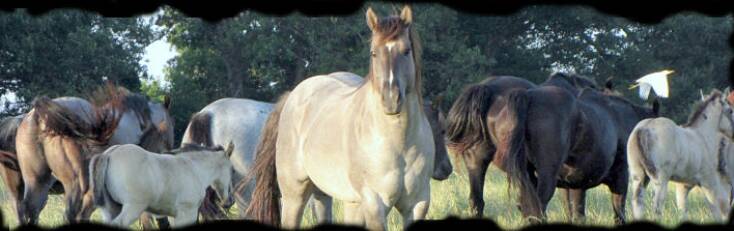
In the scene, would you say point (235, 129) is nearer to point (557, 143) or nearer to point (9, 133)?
point (9, 133)

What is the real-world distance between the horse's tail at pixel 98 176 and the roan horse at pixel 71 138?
0.42m

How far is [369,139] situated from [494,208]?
260 inches

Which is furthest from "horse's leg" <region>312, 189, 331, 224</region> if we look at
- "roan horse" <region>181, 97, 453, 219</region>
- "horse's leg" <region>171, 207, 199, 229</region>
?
"roan horse" <region>181, 97, 453, 219</region>

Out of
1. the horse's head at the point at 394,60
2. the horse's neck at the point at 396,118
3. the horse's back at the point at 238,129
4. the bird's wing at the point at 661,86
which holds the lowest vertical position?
the horse's back at the point at 238,129

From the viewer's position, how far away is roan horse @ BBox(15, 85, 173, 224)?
895 cm

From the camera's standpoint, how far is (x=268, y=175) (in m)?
7.51

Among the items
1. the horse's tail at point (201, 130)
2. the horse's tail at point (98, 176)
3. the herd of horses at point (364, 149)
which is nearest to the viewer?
the herd of horses at point (364, 149)

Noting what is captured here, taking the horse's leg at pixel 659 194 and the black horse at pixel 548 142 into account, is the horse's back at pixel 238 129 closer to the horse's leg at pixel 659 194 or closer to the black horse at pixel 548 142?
the black horse at pixel 548 142

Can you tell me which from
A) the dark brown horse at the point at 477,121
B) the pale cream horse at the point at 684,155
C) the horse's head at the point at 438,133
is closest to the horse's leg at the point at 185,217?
the horse's head at the point at 438,133

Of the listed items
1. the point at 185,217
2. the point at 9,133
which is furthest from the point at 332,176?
the point at 9,133

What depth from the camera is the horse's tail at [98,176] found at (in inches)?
307

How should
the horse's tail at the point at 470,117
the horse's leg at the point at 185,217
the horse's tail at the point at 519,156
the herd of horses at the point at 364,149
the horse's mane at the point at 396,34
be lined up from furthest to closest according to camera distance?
the horse's tail at the point at 470,117 → the horse's tail at the point at 519,156 → the horse's leg at the point at 185,217 → the herd of horses at the point at 364,149 → the horse's mane at the point at 396,34

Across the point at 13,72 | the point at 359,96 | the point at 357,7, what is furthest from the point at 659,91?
the point at 13,72

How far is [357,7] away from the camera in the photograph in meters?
1.69
